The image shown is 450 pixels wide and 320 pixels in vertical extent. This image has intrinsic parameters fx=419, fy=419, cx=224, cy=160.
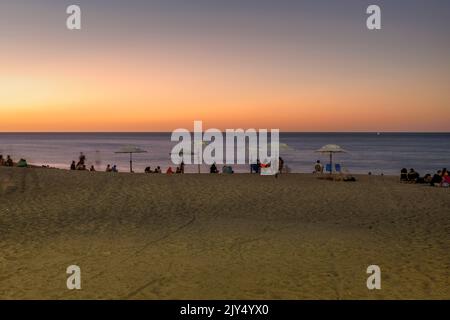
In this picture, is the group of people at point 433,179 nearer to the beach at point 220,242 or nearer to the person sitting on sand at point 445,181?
the person sitting on sand at point 445,181

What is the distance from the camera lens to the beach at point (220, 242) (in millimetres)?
6738

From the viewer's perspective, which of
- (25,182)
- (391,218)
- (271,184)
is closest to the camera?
(391,218)

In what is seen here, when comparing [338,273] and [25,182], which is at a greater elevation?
[25,182]

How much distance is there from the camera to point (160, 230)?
10.6 metres

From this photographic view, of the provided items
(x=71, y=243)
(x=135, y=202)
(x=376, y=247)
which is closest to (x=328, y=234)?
(x=376, y=247)

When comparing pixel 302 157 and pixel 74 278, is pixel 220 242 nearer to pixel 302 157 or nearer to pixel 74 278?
pixel 74 278

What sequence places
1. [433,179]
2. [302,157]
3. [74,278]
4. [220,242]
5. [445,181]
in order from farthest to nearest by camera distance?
[302,157], [433,179], [445,181], [220,242], [74,278]

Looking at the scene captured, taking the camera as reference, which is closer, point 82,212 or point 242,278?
point 242,278

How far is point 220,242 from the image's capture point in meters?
9.45

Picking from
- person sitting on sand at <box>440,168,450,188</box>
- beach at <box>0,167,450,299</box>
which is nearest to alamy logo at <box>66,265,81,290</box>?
beach at <box>0,167,450,299</box>

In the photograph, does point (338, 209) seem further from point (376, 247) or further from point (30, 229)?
point (30, 229)

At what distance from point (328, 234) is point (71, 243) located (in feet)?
19.8

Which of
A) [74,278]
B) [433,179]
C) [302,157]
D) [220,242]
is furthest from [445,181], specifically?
[302,157]

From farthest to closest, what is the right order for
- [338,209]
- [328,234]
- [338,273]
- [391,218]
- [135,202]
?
[135,202] → [338,209] → [391,218] → [328,234] → [338,273]
